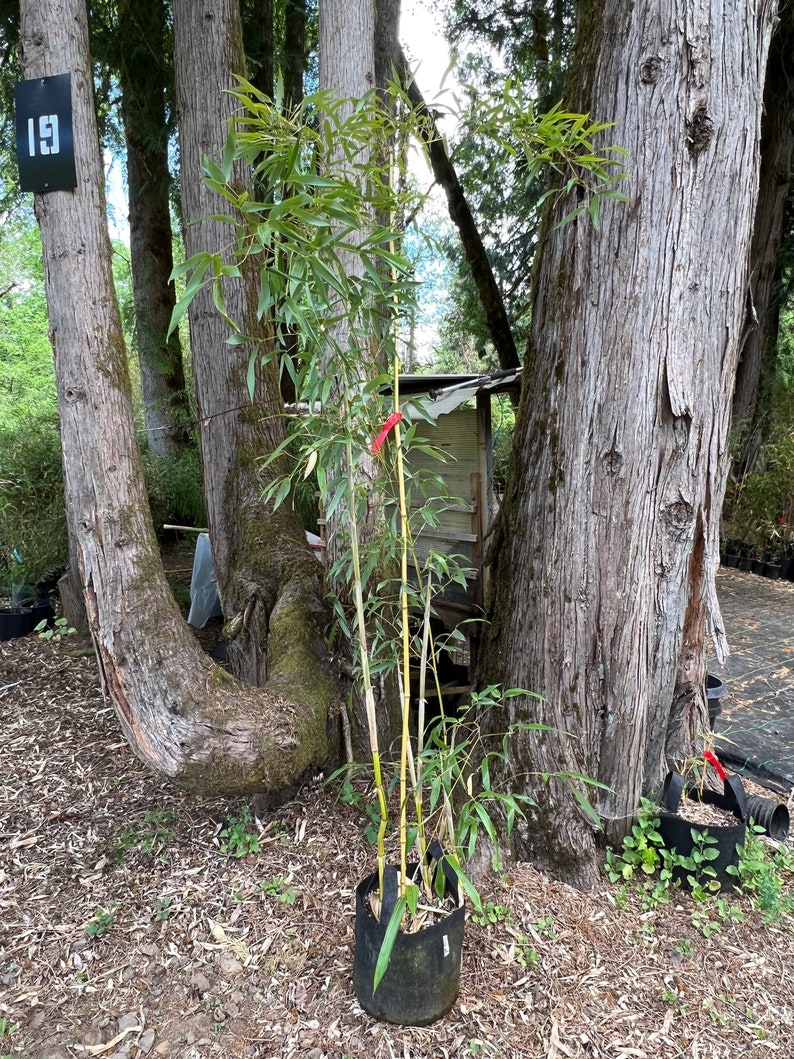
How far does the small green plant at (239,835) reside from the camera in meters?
2.08

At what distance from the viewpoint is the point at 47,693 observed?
10.5 feet

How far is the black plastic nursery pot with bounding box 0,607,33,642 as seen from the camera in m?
3.91

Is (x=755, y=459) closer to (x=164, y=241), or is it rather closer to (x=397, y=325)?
(x=164, y=241)

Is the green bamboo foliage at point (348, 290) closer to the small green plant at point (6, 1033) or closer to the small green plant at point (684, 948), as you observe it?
the small green plant at point (684, 948)

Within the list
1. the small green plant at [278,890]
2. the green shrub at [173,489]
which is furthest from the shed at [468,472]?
the green shrub at [173,489]

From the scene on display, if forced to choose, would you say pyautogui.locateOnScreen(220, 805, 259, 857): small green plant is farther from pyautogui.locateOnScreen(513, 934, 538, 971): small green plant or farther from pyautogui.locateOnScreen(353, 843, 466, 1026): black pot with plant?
pyautogui.locateOnScreen(513, 934, 538, 971): small green plant

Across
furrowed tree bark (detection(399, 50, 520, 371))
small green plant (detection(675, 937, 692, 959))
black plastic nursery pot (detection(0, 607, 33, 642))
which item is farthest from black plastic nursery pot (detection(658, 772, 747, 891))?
furrowed tree bark (detection(399, 50, 520, 371))

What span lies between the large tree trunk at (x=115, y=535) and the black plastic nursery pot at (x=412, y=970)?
23.2 inches

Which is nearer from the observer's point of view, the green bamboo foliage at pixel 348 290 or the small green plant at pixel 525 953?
the green bamboo foliage at pixel 348 290

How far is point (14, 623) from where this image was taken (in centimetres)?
394

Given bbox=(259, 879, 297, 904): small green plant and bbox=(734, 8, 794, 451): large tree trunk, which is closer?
bbox=(259, 879, 297, 904): small green plant

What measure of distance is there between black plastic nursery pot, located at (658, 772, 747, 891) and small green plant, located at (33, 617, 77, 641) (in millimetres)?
3258

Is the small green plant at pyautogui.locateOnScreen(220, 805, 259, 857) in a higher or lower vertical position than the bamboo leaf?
lower

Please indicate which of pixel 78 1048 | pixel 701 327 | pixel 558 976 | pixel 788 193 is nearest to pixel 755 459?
pixel 788 193
